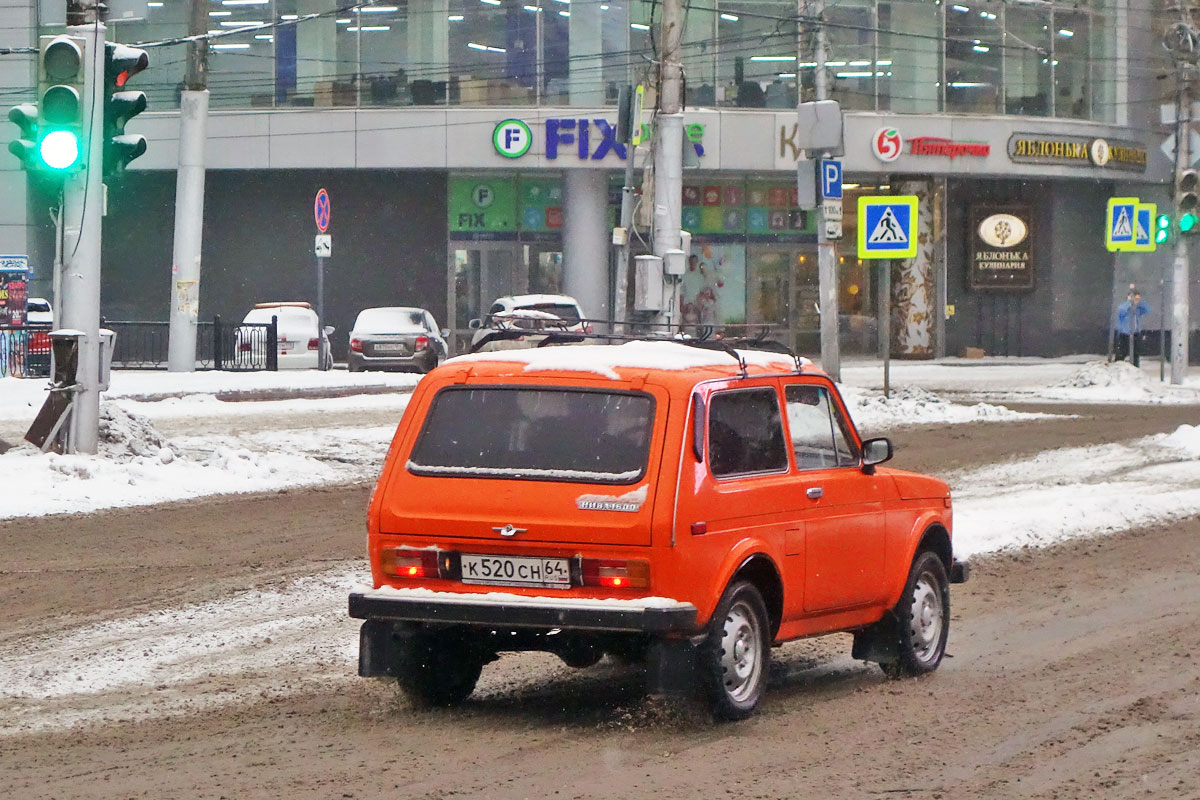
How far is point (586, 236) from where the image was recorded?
41.6 metres

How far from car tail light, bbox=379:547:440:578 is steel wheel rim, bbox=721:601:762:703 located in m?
1.10

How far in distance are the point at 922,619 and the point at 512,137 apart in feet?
108

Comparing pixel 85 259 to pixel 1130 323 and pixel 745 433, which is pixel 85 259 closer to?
pixel 745 433

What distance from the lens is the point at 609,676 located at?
7711mm

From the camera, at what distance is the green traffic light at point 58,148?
1420 cm

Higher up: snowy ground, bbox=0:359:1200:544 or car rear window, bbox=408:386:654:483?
car rear window, bbox=408:386:654:483

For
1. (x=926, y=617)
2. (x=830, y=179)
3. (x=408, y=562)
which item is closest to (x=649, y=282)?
(x=830, y=179)

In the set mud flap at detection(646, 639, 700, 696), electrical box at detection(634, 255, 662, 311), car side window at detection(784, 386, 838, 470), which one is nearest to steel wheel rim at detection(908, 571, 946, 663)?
car side window at detection(784, 386, 838, 470)

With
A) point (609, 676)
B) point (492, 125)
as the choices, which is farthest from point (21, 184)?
point (609, 676)

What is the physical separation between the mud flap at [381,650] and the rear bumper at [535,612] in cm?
10

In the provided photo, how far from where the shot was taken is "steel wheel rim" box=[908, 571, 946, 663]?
7770 millimetres

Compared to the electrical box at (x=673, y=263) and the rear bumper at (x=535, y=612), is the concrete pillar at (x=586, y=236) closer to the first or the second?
the electrical box at (x=673, y=263)

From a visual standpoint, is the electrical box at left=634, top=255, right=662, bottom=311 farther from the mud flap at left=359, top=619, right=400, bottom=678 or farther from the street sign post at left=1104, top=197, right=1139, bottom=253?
the mud flap at left=359, top=619, right=400, bottom=678

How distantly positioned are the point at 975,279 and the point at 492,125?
41.6 feet
